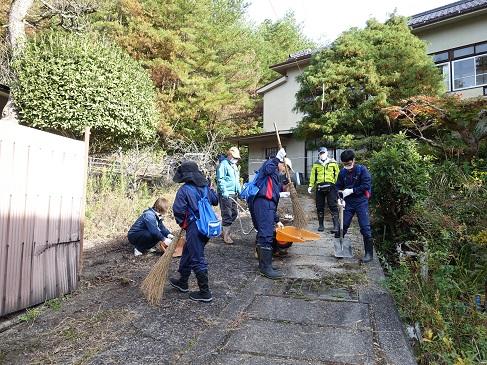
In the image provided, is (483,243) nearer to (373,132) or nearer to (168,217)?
(168,217)

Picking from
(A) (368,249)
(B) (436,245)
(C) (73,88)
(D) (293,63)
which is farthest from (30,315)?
(D) (293,63)

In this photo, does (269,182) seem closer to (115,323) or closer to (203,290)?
(203,290)

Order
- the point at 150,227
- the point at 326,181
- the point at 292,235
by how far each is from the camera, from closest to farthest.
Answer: the point at 292,235 < the point at 150,227 < the point at 326,181

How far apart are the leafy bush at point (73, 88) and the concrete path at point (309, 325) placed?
6706 millimetres

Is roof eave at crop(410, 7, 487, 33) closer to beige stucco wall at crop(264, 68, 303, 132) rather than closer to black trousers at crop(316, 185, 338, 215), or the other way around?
beige stucco wall at crop(264, 68, 303, 132)

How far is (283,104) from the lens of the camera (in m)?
19.1

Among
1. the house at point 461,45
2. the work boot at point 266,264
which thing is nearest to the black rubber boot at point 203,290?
the work boot at point 266,264

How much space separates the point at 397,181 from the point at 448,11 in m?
12.2

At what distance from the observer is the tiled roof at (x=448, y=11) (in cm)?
1313

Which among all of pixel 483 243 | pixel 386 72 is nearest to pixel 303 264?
pixel 483 243

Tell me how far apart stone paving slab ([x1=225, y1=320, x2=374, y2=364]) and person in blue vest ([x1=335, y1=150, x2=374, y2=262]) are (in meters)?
2.45

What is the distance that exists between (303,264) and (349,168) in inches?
64.5

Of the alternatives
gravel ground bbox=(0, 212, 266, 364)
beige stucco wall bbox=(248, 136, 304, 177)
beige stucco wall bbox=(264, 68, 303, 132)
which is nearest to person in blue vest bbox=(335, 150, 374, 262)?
gravel ground bbox=(0, 212, 266, 364)

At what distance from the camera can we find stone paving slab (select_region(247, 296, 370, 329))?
346cm
